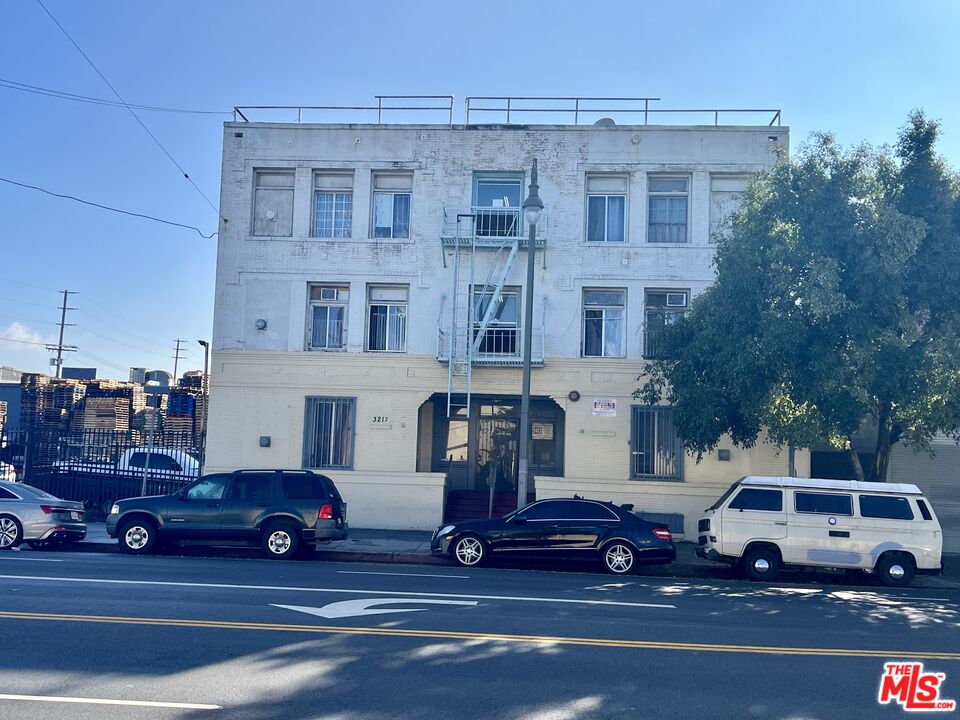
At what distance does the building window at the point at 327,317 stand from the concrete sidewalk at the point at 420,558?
17.3ft

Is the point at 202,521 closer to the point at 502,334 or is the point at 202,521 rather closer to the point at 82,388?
the point at 502,334

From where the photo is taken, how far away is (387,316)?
71.3 feet

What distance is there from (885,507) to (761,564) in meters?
2.41

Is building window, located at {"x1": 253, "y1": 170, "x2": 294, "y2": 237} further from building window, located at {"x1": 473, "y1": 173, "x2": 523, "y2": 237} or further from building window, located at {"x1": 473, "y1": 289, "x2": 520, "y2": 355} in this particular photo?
building window, located at {"x1": 473, "y1": 289, "x2": 520, "y2": 355}

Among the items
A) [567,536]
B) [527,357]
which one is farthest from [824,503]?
[527,357]

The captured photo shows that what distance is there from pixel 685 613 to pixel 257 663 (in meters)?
5.66

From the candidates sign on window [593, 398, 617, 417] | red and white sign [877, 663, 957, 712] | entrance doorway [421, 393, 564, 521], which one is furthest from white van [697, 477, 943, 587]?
entrance doorway [421, 393, 564, 521]

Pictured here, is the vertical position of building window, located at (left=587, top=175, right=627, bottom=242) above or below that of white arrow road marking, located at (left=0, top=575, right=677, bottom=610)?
above

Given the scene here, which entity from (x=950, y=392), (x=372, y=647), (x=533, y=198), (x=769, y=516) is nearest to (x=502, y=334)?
(x=533, y=198)

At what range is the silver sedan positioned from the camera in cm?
1592

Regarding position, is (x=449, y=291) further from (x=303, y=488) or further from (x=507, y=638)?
(x=507, y=638)

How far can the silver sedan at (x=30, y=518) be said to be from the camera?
15922mm

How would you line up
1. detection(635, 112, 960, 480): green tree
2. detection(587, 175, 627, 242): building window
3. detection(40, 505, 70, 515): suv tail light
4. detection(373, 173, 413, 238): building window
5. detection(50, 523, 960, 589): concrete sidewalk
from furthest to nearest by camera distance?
detection(373, 173, 413, 238): building window < detection(587, 175, 627, 242): building window < detection(40, 505, 70, 515): suv tail light < detection(50, 523, 960, 589): concrete sidewalk < detection(635, 112, 960, 480): green tree

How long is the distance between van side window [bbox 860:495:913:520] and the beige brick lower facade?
17.0 ft
